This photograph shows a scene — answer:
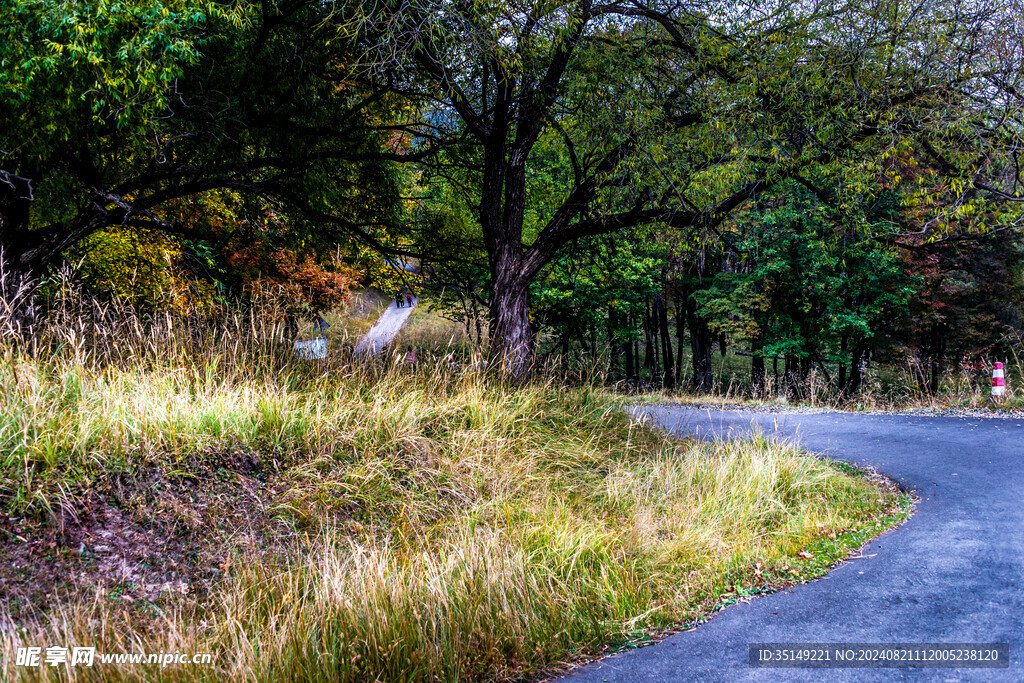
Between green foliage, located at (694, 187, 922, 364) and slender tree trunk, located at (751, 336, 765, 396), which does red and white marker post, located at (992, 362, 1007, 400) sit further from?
slender tree trunk, located at (751, 336, 765, 396)

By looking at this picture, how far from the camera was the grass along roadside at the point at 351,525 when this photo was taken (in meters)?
3.22

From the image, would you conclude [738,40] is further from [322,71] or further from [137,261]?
[137,261]

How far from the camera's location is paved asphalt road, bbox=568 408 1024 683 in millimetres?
3102

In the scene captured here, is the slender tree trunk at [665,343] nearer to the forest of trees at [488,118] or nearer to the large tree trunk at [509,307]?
the forest of trees at [488,118]

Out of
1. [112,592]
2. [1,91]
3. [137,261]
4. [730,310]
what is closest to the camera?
[112,592]

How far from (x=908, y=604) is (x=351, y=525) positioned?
11.8 ft

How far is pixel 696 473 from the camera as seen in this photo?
6.11 metres

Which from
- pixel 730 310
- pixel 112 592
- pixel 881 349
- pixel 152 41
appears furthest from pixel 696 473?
pixel 881 349

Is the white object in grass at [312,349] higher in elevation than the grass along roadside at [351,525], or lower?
higher

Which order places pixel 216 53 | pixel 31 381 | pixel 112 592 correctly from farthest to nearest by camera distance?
pixel 216 53
pixel 31 381
pixel 112 592

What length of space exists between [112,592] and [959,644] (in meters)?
4.62

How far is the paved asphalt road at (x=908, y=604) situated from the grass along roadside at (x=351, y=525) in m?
0.26

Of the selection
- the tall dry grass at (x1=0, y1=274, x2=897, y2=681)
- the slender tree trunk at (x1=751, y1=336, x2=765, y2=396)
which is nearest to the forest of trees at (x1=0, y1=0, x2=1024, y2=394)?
the tall dry grass at (x1=0, y1=274, x2=897, y2=681)

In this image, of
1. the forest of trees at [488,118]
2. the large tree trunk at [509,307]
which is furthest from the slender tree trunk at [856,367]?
the large tree trunk at [509,307]
